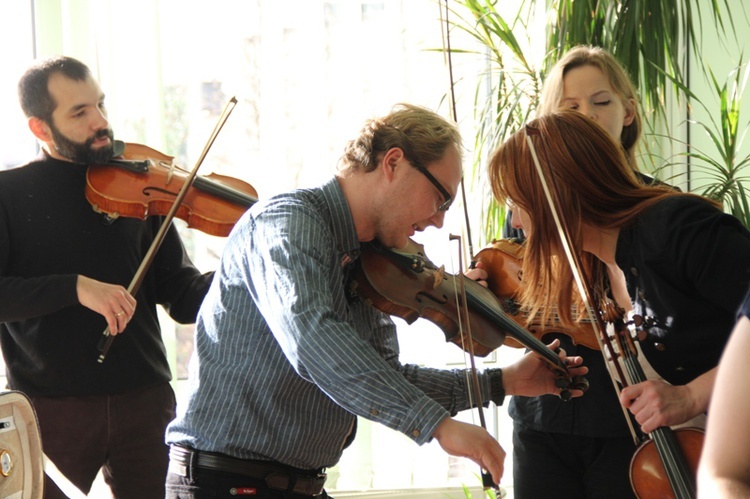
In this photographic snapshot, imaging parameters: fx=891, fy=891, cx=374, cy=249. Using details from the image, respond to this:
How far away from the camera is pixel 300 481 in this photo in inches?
57.1

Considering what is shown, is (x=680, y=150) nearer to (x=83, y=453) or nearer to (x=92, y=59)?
(x=92, y=59)

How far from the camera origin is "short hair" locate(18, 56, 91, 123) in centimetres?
237

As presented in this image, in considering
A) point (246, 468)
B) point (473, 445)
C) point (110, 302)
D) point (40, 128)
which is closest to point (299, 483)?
point (246, 468)

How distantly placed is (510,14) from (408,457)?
1.68 meters

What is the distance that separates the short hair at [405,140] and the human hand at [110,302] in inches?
30.7

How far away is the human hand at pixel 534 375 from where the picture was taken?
65.8 inches

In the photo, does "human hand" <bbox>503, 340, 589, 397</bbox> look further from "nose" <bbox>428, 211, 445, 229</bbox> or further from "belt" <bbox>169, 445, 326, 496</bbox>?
"belt" <bbox>169, 445, 326, 496</bbox>

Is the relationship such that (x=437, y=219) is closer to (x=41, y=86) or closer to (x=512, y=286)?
(x=512, y=286)

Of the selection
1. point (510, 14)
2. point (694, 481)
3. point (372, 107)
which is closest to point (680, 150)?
point (510, 14)

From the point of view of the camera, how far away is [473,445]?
1.12m

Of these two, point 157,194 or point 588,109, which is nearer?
point 588,109

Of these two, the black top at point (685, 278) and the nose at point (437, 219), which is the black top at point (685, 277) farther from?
the nose at point (437, 219)

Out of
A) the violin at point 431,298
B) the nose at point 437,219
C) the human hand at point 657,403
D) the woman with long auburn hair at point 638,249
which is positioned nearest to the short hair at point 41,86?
the violin at point 431,298

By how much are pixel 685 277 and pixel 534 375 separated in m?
0.37
